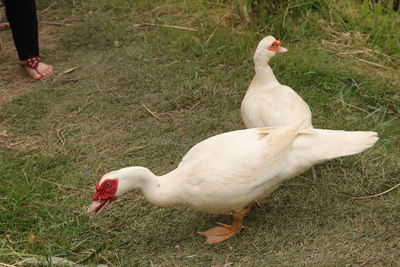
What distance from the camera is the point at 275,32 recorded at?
16.7 feet

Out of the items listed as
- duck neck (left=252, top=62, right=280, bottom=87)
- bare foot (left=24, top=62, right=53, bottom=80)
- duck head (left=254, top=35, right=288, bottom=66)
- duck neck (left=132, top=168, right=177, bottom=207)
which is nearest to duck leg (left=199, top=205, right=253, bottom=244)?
duck neck (left=132, top=168, right=177, bottom=207)

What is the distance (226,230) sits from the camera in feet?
10.2

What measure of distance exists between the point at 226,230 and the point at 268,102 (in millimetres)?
920

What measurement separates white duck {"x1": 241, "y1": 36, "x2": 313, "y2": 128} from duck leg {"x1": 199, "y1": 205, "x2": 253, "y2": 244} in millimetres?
636

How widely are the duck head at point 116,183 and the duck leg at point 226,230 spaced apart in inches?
20.0

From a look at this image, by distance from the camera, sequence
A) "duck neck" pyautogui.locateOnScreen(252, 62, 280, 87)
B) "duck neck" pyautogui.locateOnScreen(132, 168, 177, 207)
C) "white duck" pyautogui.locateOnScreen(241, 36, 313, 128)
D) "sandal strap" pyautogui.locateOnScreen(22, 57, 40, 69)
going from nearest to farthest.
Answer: "duck neck" pyautogui.locateOnScreen(132, 168, 177, 207), "white duck" pyautogui.locateOnScreen(241, 36, 313, 128), "duck neck" pyautogui.locateOnScreen(252, 62, 280, 87), "sandal strap" pyautogui.locateOnScreen(22, 57, 40, 69)

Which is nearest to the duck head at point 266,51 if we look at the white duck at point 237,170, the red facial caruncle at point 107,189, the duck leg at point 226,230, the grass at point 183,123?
the grass at point 183,123

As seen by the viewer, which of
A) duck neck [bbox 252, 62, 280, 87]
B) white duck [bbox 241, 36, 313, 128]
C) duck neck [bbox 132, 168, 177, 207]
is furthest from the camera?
duck neck [bbox 252, 62, 280, 87]

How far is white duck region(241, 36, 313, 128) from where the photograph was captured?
335cm

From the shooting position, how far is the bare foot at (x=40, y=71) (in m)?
4.88

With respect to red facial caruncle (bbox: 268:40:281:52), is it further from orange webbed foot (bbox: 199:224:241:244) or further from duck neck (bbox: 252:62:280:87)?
orange webbed foot (bbox: 199:224:241:244)

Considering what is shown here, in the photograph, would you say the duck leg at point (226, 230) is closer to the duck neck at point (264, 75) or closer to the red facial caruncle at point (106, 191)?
the red facial caruncle at point (106, 191)

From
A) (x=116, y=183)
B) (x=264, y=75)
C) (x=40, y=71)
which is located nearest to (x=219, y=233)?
(x=116, y=183)

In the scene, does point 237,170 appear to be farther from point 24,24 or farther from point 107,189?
point 24,24
